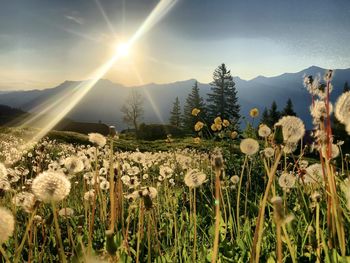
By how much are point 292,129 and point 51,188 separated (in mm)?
1011

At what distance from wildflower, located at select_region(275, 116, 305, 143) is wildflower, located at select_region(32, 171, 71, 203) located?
92cm

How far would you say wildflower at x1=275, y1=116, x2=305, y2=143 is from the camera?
1740 millimetres

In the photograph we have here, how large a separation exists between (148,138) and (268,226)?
89.9 metres

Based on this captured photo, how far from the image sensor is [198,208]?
17.8ft

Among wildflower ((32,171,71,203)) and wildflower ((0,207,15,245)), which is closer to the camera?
wildflower ((0,207,15,245))

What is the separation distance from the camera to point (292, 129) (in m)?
1.78

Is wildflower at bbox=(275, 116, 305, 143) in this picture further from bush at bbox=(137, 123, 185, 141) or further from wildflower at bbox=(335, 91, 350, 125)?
bush at bbox=(137, 123, 185, 141)

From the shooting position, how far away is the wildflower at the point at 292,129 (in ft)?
5.71

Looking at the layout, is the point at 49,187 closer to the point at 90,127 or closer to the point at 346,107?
the point at 346,107

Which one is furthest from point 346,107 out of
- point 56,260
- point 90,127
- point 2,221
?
point 90,127

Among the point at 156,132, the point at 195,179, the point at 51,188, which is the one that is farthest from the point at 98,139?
the point at 156,132

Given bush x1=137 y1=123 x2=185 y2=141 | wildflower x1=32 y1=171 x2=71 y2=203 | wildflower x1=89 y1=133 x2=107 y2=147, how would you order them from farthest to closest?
1. bush x1=137 y1=123 x2=185 y2=141
2. wildflower x1=89 y1=133 x2=107 y2=147
3. wildflower x1=32 y1=171 x2=71 y2=203

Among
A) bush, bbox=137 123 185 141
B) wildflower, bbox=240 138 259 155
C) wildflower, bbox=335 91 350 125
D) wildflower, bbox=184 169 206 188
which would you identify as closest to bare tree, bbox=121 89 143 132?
bush, bbox=137 123 185 141

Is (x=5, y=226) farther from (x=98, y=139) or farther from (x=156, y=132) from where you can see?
(x=156, y=132)
